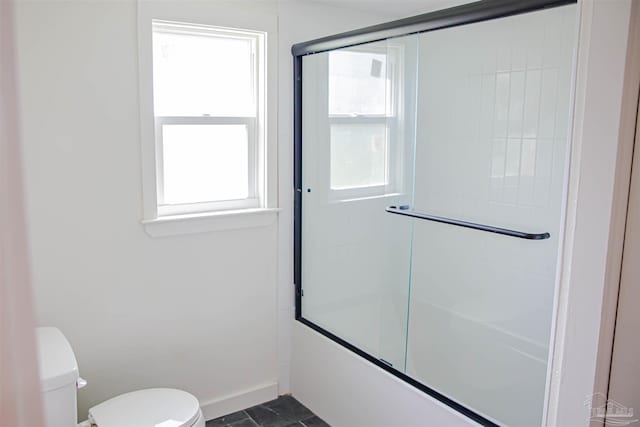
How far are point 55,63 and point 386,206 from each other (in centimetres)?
153

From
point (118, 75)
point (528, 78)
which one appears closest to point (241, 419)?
point (118, 75)

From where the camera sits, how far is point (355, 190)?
2789mm

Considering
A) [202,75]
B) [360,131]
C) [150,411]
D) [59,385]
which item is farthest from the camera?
[360,131]

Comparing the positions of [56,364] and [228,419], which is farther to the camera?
[228,419]

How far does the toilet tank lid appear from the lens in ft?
5.82

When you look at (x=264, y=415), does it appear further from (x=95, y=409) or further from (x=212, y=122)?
(x=212, y=122)

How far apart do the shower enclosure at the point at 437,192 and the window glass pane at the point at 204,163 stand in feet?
0.94

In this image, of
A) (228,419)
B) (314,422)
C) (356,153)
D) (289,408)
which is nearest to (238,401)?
(228,419)

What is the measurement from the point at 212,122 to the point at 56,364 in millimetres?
1227

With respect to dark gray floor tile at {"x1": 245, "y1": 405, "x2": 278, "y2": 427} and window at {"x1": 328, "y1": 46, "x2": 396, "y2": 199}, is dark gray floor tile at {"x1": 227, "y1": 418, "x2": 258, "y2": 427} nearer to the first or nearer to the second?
dark gray floor tile at {"x1": 245, "y1": 405, "x2": 278, "y2": 427}

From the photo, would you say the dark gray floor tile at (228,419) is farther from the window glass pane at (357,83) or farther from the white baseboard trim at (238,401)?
the window glass pane at (357,83)

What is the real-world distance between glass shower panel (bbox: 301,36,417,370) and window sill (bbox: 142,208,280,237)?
233mm

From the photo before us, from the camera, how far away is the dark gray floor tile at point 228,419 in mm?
2650

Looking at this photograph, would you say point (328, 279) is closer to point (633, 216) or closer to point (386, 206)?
point (386, 206)
